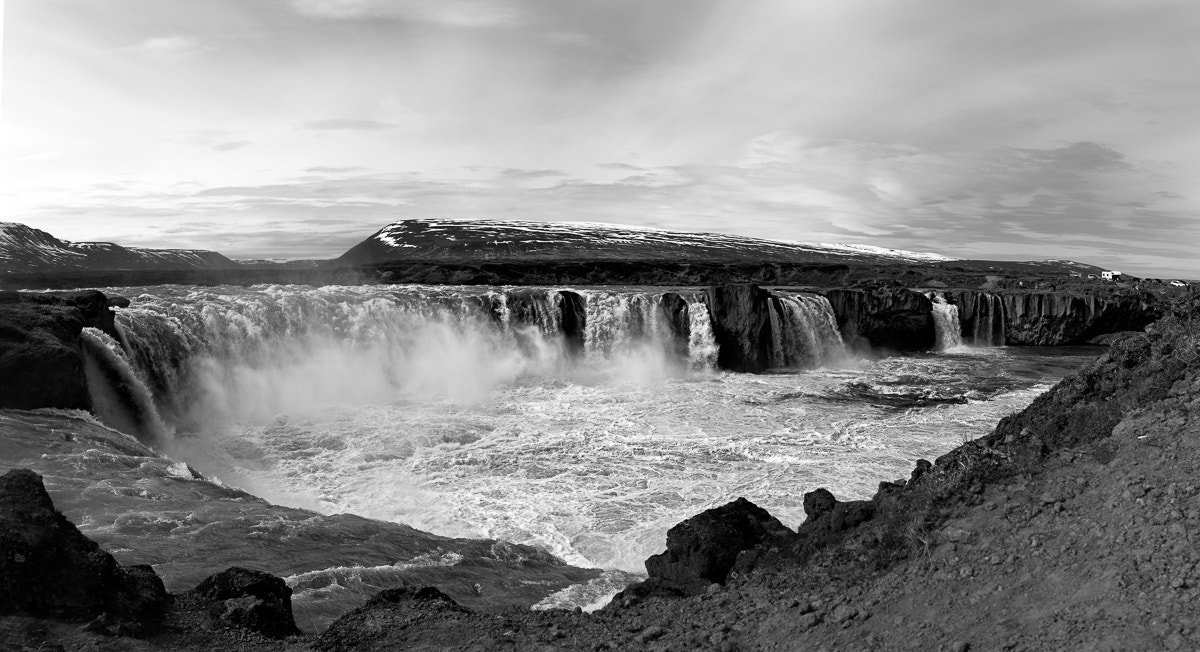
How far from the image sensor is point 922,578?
202 inches

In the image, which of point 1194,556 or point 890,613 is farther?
point 890,613

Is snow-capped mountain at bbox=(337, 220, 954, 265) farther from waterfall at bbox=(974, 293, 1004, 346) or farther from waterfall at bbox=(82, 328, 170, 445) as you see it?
waterfall at bbox=(82, 328, 170, 445)

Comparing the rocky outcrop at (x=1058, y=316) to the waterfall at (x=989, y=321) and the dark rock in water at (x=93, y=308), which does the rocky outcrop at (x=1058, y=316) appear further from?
the dark rock in water at (x=93, y=308)

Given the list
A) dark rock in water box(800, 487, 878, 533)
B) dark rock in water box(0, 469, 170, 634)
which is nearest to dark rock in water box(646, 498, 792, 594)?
dark rock in water box(800, 487, 878, 533)

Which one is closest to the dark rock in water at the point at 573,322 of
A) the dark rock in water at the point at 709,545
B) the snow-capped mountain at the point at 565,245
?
the dark rock in water at the point at 709,545

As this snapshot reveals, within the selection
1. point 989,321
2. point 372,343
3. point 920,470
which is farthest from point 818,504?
point 989,321

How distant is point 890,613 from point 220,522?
30.4ft

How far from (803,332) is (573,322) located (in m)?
11.3

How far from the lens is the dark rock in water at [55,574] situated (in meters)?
5.56

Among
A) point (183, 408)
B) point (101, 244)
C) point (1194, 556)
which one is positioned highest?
point (101, 244)

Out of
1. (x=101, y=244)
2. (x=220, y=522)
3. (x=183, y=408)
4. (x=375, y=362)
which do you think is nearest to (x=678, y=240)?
(x=101, y=244)

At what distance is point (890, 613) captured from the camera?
488cm

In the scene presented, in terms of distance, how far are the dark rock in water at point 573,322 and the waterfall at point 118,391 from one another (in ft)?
56.2

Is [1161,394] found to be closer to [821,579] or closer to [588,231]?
[821,579]
